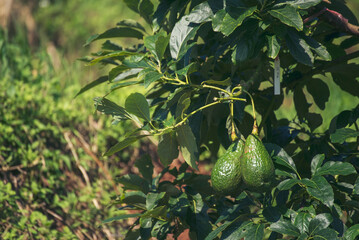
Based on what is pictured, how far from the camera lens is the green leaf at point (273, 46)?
1.22 metres

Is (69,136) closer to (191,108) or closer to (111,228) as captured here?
(111,228)

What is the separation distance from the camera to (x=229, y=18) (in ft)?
3.92

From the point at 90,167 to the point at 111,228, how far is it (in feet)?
1.43

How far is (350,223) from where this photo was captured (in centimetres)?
162

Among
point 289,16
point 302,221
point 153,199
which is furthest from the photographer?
point 153,199

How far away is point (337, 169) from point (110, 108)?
0.66 m

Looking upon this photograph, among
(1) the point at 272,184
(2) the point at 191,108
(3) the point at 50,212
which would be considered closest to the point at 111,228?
(3) the point at 50,212

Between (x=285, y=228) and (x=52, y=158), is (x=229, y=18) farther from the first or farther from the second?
(x=52, y=158)

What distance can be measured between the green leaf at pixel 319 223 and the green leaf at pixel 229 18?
22.1 inches

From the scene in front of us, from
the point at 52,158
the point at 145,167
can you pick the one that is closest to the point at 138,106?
the point at 145,167

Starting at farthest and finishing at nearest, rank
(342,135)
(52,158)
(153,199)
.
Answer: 1. (52,158)
2. (153,199)
3. (342,135)

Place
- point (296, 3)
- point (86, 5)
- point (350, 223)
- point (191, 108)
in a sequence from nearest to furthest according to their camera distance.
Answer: point (296, 3)
point (191, 108)
point (350, 223)
point (86, 5)

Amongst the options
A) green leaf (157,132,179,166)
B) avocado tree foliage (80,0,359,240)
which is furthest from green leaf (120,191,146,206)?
green leaf (157,132,179,166)

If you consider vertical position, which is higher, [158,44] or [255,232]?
[158,44]
